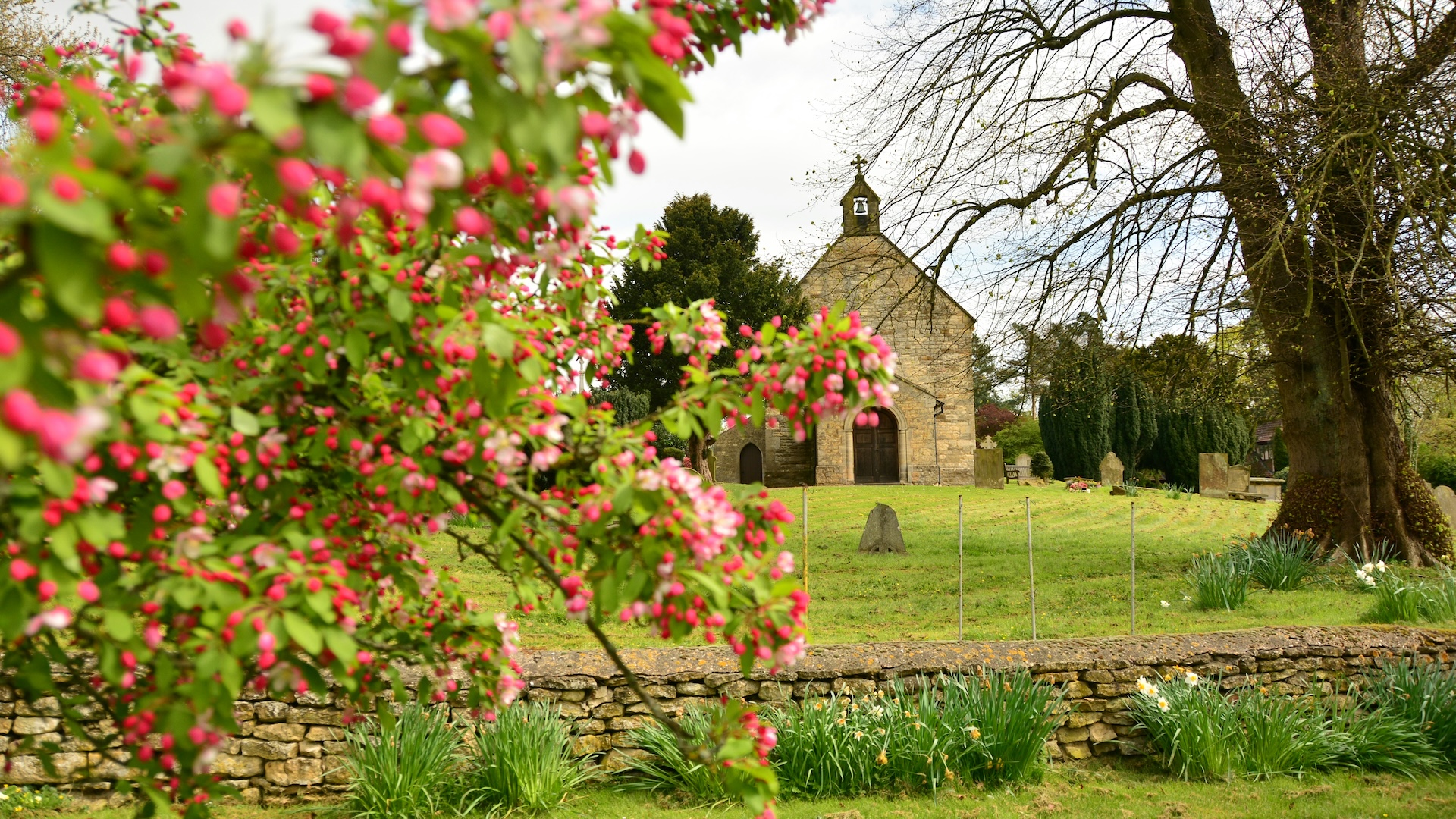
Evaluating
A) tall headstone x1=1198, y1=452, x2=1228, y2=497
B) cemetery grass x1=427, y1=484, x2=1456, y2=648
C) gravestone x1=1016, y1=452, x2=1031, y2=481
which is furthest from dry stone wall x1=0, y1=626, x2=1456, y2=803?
gravestone x1=1016, y1=452, x2=1031, y2=481

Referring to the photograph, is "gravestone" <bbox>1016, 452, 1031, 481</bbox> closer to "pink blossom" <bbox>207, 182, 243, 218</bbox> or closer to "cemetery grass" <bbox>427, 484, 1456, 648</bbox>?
"cemetery grass" <bbox>427, 484, 1456, 648</bbox>

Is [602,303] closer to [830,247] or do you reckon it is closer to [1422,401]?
[830,247]

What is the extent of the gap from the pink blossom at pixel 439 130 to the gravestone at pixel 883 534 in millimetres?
12654

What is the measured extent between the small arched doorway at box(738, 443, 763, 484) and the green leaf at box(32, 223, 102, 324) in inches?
1109

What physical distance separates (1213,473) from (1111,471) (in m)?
2.54

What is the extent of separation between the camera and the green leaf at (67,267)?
2.95ft

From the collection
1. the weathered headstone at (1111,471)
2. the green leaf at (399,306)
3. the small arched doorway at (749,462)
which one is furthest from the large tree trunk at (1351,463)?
the small arched doorway at (749,462)

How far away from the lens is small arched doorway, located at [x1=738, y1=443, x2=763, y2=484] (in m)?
29.1

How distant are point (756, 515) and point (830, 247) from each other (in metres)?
9.35

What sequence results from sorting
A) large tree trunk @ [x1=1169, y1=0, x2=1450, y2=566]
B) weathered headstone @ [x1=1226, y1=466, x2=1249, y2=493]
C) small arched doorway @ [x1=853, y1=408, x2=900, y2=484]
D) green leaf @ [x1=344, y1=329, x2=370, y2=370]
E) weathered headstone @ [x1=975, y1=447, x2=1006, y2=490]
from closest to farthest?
1. green leaf @ [x1=344, y1=329, x2=370, y2=370]
2. large tree trunk @ [x1=1169, y1=0, x2=1450, y2=566]
3. weathered headstone @ [x1=1226, y1=466, x2=1249, y2=493]
4. weathered headstone @ [x1=975, y1=447, x2=1006, y2=490]
5. small arched doorway @ [x1=853, y1=408, x2=900, y2=484]

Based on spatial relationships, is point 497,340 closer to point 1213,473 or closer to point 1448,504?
point 1448,504

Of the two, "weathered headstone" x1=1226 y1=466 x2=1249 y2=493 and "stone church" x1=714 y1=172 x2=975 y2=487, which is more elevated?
"stone church" x1=714 y1=172 x2=975 y2=487

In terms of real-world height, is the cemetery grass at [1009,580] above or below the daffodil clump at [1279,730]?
above

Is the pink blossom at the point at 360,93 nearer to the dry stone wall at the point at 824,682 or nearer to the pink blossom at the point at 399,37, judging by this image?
the pink blossom at the point at 399,37
